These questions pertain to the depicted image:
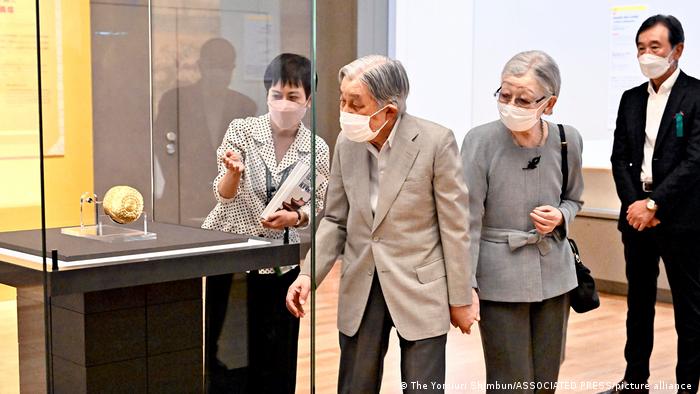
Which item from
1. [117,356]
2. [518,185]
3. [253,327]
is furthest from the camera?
[518,185]

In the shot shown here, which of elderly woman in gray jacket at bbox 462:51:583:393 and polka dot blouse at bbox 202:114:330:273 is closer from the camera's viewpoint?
polka dot blouse at bbox 202:114:330:273

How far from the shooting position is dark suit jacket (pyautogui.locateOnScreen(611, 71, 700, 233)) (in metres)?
4.70

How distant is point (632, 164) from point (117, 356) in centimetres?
299

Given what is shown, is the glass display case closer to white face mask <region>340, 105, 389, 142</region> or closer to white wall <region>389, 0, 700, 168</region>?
white face mask <region>340, 105, 389, 142</region>

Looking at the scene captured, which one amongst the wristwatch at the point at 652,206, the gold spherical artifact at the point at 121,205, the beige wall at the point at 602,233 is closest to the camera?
the gold spherical artifact at the point at 121,205

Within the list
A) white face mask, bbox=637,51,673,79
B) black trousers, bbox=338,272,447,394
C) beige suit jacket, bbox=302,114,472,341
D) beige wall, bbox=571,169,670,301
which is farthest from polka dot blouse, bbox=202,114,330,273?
beige wall, bbox=571,169,670,301

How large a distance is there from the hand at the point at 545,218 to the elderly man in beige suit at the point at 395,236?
0.44 metres

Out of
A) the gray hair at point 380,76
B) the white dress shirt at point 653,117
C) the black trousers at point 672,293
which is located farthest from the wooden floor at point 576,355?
the gray hair at point 380,76

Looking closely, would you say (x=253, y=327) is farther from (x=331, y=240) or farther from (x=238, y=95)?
(x=238, y=95)

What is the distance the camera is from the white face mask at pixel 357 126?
300cm

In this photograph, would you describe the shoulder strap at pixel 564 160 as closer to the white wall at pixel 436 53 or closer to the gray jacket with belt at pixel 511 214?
the gray jacket with belt at pixel 511 214

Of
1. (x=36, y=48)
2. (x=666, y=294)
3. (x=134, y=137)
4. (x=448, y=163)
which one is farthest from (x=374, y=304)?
(x=666, y=294)

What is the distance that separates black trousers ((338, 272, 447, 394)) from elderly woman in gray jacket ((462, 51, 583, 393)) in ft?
1.32

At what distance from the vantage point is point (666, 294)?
7.56 meters
